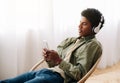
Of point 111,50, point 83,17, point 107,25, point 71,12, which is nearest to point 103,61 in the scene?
point 111,50

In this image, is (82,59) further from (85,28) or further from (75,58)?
(85,28)

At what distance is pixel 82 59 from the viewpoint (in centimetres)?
175

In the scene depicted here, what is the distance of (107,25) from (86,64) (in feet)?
6.21

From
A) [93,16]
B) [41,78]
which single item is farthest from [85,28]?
[41,78]

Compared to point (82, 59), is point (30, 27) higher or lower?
higher

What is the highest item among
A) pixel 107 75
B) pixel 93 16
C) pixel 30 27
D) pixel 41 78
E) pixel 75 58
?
pixel 93 16

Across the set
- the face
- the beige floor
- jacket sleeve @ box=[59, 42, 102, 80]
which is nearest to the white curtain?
the beige floor

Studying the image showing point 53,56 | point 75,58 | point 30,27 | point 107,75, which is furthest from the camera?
point 107,75

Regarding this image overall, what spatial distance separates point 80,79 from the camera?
1.74 meters

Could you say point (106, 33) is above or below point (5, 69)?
above

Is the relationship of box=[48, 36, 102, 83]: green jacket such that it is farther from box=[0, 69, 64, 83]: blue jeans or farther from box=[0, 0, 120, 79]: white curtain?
box=[0, 0, 120, 79]: white curtain

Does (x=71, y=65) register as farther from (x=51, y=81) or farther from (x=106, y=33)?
(x=106, y=33)

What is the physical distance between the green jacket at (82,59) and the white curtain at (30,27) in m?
1.02

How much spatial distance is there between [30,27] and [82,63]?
121 centimetres
